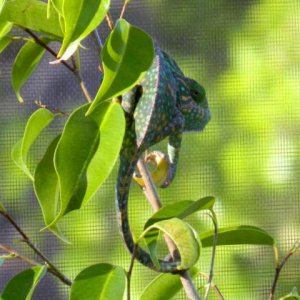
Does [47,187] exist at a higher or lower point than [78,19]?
lower

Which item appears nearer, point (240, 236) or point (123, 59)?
point (123, 59)

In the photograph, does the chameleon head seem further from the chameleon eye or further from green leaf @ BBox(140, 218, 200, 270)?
green leaf @ BBox(140, 218, 200, 270)

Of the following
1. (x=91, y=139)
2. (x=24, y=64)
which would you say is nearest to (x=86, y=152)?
(x=91, y=139)

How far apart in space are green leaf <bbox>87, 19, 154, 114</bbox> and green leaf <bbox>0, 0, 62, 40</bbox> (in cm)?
4

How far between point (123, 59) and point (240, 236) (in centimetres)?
17

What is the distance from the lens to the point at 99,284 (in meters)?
0.39

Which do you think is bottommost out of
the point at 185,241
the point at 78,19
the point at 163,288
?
the point at 163,288

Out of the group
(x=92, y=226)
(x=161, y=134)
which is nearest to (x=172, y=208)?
(x=161, y=134)

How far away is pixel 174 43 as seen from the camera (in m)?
1.19

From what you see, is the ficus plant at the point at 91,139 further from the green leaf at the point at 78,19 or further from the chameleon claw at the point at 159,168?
the chameleon claw at the point at 159,168

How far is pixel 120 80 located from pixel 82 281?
0.11 metres

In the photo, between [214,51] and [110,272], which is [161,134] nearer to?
[110,272]

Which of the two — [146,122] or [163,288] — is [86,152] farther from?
[163,288]

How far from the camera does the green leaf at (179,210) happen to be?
0.42m
